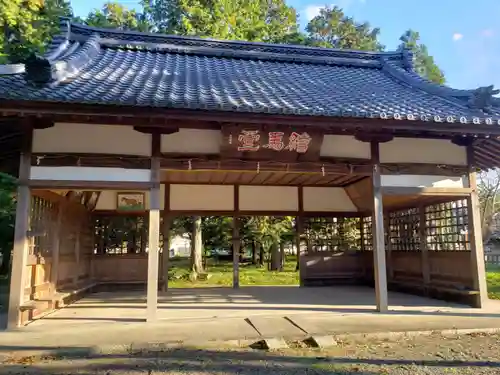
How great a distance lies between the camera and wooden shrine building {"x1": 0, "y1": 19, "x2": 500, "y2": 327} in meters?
6.00

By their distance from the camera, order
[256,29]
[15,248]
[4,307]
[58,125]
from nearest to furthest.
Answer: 1. [15,248]
2. [58,125]
3. [4,307]
4. [256,29]

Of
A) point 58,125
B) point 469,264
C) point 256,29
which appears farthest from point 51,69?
point 256,29

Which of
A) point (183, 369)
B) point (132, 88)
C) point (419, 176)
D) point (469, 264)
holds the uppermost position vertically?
point (132, 88)

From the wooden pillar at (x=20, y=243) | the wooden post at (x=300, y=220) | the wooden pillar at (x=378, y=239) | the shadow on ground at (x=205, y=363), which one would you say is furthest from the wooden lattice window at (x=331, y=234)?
the wooden pillar at (x=20, y=243)

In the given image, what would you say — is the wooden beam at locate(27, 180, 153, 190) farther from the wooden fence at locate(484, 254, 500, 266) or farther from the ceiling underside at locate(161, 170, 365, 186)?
the wooden fence at locate(484, 254, 500, 266)

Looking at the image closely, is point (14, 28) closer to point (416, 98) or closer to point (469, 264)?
point (416, 98)

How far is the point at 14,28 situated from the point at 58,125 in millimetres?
11179

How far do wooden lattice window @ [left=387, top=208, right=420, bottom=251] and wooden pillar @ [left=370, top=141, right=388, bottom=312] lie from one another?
3062mm

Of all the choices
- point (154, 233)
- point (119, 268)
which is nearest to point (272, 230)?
point (119, 268)

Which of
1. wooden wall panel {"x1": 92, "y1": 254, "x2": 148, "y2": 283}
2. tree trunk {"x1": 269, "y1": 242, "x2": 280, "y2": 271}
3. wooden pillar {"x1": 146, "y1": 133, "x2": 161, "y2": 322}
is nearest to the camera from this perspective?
wooden pillar {"x1": 146, "y1": 133, "x2": 161, "y2": 322}

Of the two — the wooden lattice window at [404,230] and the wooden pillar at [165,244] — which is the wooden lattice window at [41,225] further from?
the wooden lattice window at [404,230]

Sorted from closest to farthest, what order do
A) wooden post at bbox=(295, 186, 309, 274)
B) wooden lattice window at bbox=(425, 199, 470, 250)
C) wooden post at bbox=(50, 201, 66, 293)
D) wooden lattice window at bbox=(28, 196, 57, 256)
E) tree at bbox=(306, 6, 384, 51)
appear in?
wooden lattice window at bbox=(28, 196, 57, 256)
wooden post at bbox=(50, 201, 66, 293)
wooden lattice window at bbox=(425, 199, 470, 250)
wooden post at bbox=(295, 186, 309, 274)
tree at bbox=(306, 6, 384, 51)

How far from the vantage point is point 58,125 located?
20.7ft

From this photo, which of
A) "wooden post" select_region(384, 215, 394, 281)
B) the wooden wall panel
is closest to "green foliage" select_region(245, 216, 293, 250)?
"wooden post" select_region(384, 215, 394, 281)
